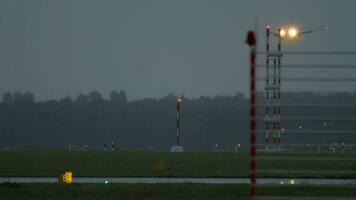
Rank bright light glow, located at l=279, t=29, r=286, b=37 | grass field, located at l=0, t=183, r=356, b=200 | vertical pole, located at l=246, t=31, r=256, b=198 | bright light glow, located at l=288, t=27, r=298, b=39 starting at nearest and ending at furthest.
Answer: vertical pole, located at l=246, t=31, r=256, b=198 < bright light glow, located at l=288, t=27, r=298, b=39 < bright light glow, located at l=279, t=29, r=286, b=37 < grass field, located at l=0, t=183, r=356, b=200

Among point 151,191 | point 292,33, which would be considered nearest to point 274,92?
point 292,33

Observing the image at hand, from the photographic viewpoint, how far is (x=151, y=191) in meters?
28.7

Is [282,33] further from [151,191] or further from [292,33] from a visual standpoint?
[151,191]

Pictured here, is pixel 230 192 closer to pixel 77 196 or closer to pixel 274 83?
pixel 77 196

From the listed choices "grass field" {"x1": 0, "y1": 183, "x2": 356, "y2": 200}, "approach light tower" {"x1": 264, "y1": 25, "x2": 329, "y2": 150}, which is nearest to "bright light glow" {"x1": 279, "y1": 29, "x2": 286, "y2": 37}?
"approach light tower" {"x1": 264, "y1": 25, "x2": 329, "y2": 150}

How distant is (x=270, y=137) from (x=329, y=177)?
21397mm

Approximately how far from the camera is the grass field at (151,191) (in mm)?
26766

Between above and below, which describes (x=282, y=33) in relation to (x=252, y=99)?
above

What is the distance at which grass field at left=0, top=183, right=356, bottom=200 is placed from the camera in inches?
1054

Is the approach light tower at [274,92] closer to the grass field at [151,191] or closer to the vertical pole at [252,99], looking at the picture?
the vertical pole at [252,99]

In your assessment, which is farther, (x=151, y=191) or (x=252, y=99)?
(x=151, y=191)

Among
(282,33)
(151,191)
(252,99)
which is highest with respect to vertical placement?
(282,33)

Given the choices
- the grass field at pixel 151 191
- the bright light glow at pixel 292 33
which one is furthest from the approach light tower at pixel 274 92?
the grass field at pixel 151 191

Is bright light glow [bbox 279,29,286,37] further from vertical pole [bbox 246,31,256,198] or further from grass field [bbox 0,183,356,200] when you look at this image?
grass field [bbox 0,183,356,200]
